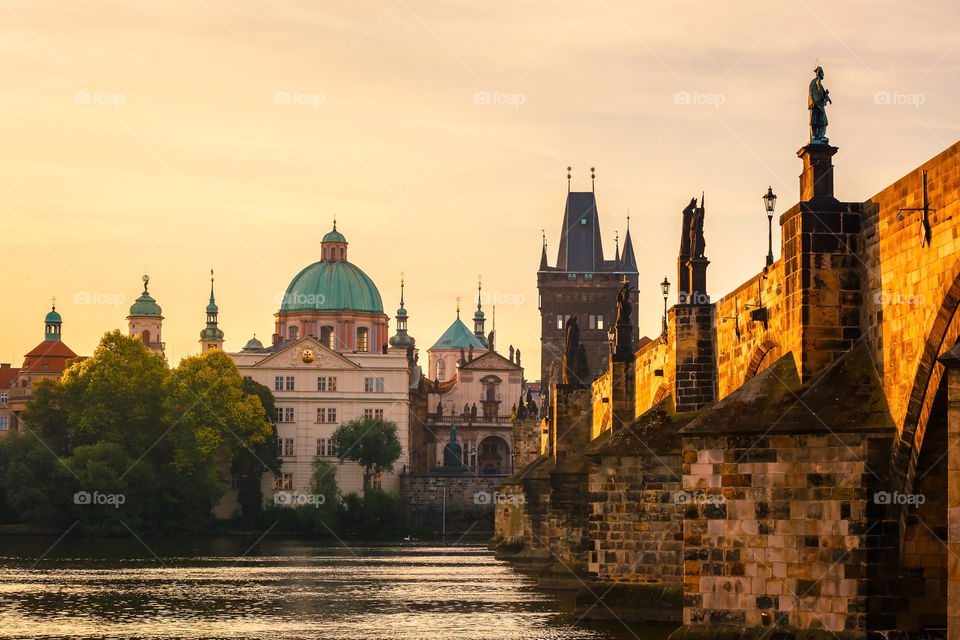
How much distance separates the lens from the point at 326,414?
5920 inches

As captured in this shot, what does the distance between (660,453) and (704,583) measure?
1225 cm

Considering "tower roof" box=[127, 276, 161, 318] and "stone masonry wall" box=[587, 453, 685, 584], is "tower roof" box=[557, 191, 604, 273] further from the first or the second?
"stone masonry wall" box=[587, 453, 685, 584]

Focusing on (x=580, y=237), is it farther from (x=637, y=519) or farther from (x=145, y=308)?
(x=637, y=519)

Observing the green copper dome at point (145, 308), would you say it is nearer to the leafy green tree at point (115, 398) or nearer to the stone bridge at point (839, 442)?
the leafy green tree at point (115, 398)

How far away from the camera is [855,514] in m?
24.4

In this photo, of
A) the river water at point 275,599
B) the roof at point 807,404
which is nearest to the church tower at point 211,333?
the river water at point 275,599

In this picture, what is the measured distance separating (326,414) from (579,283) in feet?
97.0

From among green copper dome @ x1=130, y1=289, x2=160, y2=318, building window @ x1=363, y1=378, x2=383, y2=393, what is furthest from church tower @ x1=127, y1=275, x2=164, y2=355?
building window @ x1=363, y1=378, x2=383, y2=393

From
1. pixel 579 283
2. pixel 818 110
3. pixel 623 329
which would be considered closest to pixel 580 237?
pixel 579 283

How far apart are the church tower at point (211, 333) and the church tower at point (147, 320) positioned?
5.15 meters

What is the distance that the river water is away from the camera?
36375mm

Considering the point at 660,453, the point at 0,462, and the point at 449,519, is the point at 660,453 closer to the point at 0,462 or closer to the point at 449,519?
the point at 0,462

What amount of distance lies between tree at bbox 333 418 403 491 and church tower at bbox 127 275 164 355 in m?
50.8

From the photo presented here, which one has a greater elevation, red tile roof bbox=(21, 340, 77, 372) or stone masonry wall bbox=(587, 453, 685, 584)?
red tile roof bbox=(21, 340, 77, 372)
